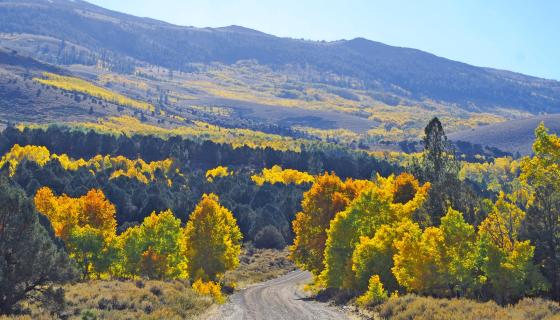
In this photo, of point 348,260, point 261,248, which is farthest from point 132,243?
point 261,248

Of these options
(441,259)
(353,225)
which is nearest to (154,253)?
(353,225)

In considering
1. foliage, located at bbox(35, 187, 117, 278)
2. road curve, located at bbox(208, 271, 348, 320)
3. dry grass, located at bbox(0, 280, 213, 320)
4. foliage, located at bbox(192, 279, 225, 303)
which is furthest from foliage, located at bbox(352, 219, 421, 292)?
foliage, located at bbox(35, 187, 117, 278)

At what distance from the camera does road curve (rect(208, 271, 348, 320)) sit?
51125mm

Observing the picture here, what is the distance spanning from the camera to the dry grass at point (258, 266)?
103 metres

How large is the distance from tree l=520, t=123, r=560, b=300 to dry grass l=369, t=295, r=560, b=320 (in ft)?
12.1

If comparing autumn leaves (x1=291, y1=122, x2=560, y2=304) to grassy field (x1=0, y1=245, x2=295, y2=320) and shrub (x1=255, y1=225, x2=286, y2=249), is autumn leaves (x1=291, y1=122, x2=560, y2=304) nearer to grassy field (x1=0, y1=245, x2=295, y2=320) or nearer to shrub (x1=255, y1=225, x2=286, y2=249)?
grassy field (x1=0, y1=245, x2=295, y2=320)

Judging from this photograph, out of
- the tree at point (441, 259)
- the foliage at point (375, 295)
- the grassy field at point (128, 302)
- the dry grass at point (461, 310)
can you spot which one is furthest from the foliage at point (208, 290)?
the dry grass at point (461, 310)

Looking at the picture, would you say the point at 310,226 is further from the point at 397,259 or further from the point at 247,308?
the point at 397,259

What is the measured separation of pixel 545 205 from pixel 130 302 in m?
31.4

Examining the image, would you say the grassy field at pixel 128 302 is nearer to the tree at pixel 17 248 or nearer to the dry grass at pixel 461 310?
the tree at pixel 17 248

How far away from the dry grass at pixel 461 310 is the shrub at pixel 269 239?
86.1 meters

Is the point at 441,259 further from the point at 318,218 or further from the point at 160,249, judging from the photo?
the point at 160,249

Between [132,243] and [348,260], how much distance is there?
2538 cm

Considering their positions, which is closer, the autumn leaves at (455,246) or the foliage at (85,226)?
the autumn leaves at (455,246)
